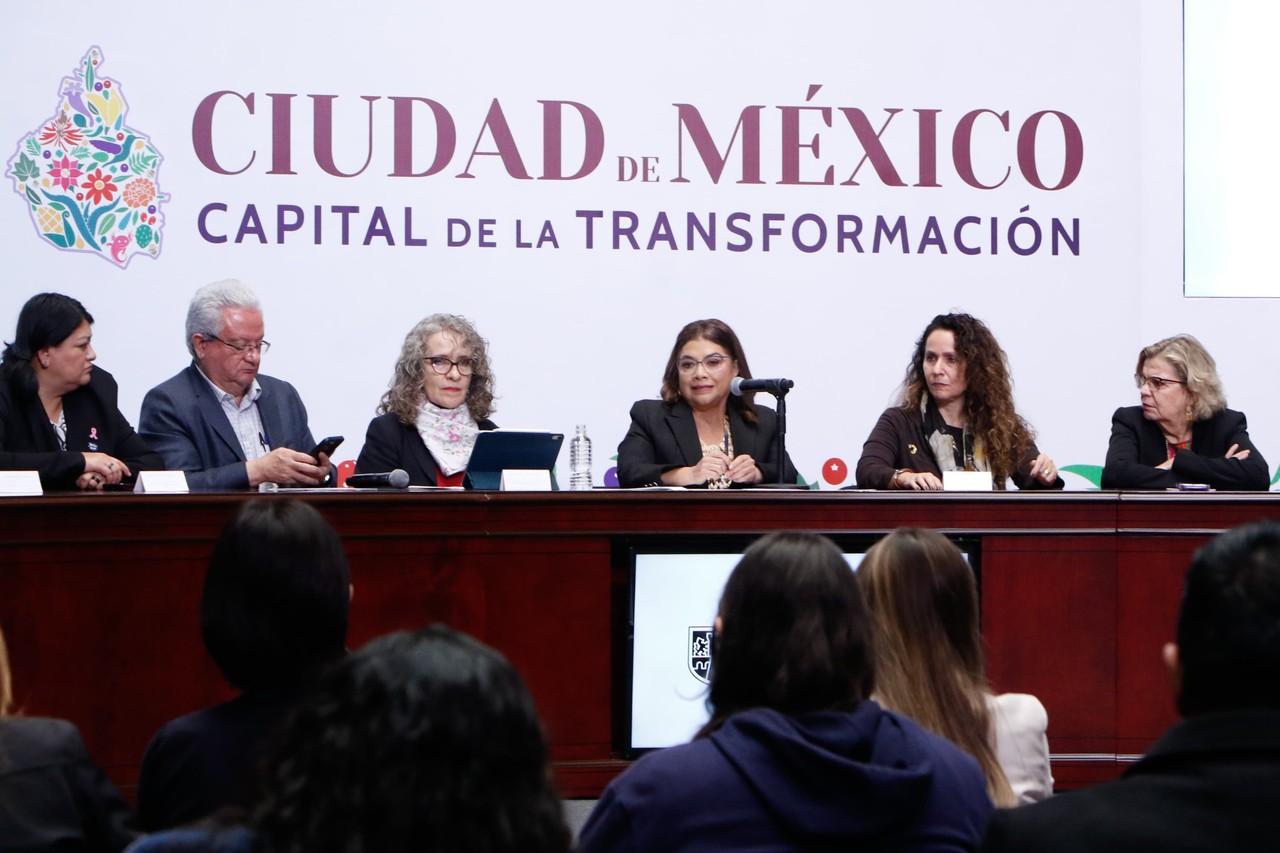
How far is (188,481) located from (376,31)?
2198 mm

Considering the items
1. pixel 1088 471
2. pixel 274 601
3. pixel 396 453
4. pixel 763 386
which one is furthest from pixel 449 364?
pixel 274 601

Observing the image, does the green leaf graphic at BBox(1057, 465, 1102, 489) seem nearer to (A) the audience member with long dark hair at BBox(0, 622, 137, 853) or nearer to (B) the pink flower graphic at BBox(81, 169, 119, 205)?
(B) the pink flower graphic at BBox(81, 169, 119, 205)

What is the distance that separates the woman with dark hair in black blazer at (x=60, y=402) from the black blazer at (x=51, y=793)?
2522 mm

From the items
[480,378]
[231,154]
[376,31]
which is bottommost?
[480,378]

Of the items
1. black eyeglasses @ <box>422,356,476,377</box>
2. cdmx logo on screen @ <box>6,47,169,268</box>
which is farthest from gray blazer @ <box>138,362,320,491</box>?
cdmx logo on screen @ <box>6,47,169,268</box>

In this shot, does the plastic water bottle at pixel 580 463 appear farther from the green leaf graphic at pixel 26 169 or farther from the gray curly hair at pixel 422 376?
the green leaf graphic at pixel 26 169

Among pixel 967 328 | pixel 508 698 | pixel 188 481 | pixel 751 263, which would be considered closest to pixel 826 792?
pixel 508 698

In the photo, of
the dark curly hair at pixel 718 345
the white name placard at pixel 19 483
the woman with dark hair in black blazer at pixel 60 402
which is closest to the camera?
the white name placard at pixel 19 483

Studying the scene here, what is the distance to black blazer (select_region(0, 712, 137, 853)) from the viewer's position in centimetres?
148

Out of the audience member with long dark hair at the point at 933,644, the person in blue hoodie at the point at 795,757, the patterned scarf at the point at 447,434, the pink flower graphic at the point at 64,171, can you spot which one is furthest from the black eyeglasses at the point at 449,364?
the person in blue hoodie at the point at 795,757

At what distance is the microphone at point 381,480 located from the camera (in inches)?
153

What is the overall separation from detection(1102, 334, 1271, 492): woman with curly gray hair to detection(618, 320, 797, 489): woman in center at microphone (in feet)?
3.91

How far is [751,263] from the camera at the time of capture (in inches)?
225

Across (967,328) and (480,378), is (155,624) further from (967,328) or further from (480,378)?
(967,328)
